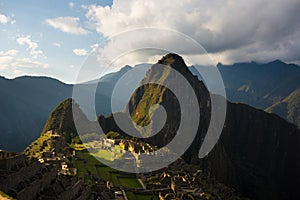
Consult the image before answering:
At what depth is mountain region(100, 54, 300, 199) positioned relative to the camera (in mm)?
108312

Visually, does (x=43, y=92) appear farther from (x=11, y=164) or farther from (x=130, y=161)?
(x=11, y=164)

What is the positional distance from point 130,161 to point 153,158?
453 cm

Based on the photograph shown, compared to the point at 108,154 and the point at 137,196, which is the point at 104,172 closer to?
the point at 137,196

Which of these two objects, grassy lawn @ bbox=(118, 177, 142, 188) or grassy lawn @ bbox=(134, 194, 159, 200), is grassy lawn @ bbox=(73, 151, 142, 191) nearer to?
grassy lawn @ bbox=(118, 177, 142, 188)

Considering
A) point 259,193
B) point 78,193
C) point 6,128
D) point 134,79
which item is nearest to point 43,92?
point 6,128

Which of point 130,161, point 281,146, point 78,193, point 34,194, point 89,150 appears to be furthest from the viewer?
point 281,146

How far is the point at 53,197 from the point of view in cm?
1641

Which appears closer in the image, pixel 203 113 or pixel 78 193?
pixel 78 193

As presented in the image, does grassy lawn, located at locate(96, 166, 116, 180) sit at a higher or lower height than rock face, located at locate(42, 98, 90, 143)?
lower

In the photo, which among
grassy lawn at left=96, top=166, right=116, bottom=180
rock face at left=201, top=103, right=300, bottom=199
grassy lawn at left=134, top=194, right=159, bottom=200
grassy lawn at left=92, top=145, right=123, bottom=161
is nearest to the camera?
grassy lawn at left=134, top=194, right=159, bottom=200

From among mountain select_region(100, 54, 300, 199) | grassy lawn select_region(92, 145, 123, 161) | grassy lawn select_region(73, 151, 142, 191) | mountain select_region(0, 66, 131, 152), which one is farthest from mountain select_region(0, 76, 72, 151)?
grassy lawn select_region(73, 151, 142, 191)

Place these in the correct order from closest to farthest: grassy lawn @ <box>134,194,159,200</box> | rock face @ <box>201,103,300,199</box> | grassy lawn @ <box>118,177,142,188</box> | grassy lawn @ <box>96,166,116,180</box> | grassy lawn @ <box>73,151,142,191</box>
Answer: grassy lawn @ <box>134,194,159,200</box>
grassy lawn @ <box>118,177,142,188</box>
grassy lawn @ <box>73,151,142,191</box>
grassy lawn @ <box>96,166,116,180</box>
rock face @ <box>201,103,300,199</box>

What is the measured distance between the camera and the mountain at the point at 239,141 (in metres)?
108

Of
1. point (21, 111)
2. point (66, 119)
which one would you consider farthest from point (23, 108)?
point (66, 119)
